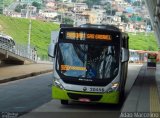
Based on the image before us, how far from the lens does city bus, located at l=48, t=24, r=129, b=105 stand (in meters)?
14.8

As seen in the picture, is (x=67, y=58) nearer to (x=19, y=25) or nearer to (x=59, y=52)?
(x=59, y=52)

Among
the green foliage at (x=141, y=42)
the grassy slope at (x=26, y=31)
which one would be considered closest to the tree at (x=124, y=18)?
the green foliage at (x=141, y=42)

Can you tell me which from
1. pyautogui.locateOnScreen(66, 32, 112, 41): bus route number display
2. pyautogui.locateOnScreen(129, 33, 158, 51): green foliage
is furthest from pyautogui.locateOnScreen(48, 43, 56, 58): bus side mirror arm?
pyautogui.locateOnScreen(129, 33, 158, 51): green foliage

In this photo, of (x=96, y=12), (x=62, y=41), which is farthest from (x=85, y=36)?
(x=96, y=12)

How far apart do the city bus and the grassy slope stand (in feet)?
219

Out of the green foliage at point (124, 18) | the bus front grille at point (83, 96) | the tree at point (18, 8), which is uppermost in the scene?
the bus front grille at point (83, 96)

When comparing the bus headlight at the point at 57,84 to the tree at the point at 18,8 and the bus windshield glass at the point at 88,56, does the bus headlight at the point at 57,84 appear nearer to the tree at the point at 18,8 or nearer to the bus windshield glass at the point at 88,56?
the bus windshield glass at the point at 88,56

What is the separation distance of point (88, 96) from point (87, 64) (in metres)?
1.12

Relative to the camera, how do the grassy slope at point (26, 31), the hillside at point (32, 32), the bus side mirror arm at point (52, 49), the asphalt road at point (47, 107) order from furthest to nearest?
the grassy slope at point (26, 31)
the hillside at point (32, 32)
the bus side mirror arm at point (52, 49)
the asphalt road at point (47, 107)

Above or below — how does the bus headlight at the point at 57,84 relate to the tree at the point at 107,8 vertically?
above

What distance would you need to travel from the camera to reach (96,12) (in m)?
125

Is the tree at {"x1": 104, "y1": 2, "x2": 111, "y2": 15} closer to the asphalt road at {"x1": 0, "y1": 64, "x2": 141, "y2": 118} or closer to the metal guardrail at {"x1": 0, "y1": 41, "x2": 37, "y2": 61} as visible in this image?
the metal guardrail at {"x1": 0, "y1": 41, "x2": 37, "y2": 61}

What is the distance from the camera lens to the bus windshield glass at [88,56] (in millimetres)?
15094

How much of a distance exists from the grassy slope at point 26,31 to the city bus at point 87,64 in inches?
2624
